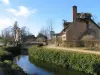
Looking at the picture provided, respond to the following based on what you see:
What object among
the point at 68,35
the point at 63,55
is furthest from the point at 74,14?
the point at 63,55

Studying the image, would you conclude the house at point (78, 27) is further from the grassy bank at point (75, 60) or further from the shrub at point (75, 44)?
the grassy bank at point (75, 60)

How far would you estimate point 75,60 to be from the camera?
28484 mm

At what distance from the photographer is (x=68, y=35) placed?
2194 inches

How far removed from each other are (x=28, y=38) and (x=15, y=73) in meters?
98.7

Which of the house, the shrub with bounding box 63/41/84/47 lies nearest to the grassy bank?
the shrub with bounding box 63/41/84/47

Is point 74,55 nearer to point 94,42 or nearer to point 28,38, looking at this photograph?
point 94,42

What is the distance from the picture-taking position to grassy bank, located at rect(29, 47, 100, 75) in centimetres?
2398

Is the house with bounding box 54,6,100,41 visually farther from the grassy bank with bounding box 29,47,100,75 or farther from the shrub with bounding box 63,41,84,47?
the grassy bank with bounding box 29,47,100,75

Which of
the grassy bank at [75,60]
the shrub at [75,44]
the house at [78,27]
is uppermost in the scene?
the house at [78,27]

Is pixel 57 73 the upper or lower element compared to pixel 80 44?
lower

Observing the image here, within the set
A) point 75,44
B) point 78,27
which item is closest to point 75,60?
point 75,44

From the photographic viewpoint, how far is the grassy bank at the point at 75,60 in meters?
24.0

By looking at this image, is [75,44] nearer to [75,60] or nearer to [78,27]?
[78,27]

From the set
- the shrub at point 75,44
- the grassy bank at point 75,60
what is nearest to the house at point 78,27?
the shrub at point 75,44
